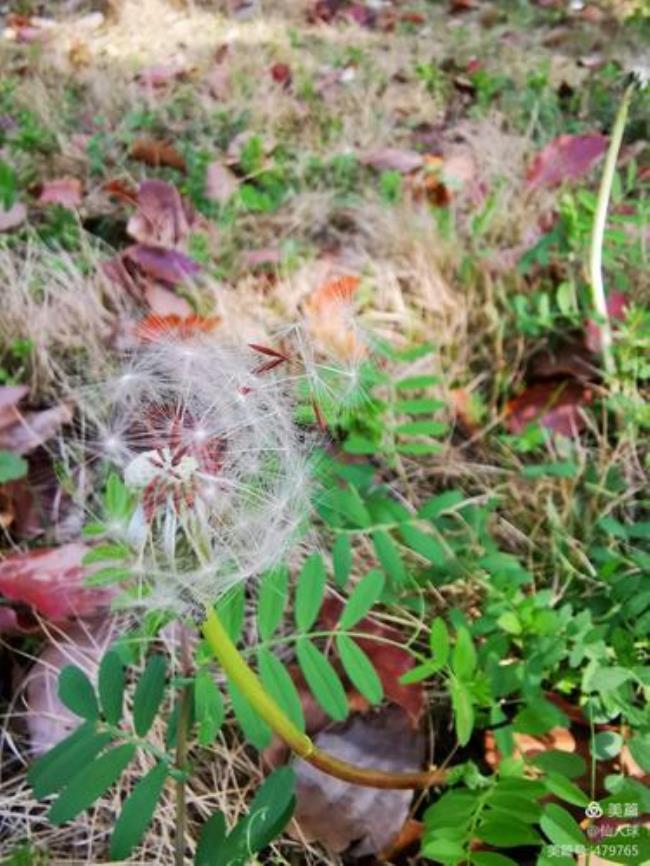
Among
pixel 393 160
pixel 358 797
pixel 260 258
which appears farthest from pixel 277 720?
pixel 393 160

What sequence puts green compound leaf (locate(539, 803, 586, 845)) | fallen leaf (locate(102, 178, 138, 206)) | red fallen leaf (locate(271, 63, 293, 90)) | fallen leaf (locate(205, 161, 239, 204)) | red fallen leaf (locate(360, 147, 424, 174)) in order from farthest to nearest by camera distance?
1. red fallen leaf (locate(271, 63, 293, 90))
2. red fallen leaf (locate(360, 147, 424, 174))
3. fallen leaf (locate(205, 161, 239, 204))
4. fallen leaf (locate(102, 178, 138, 206))
5. green compound leaf (locate(539, 803, 586, 845))

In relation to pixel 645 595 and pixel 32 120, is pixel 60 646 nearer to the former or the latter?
pixel 645 595

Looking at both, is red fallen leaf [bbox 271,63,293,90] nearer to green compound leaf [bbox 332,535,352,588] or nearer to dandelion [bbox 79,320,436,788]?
green compound leaf [bbox 332,535,352,588]

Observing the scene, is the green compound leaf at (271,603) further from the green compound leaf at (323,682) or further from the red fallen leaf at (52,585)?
the red fallen leaf at (52,585)

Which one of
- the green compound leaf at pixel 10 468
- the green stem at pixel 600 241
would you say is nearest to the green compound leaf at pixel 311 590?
the green compound leaf at pixel 10 468

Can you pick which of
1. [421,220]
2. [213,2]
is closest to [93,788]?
[421,220]

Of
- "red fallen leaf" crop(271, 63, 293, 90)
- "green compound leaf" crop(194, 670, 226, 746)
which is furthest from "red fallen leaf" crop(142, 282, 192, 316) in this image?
"red fallen leaf" crop(271, 63, 293, 90)
